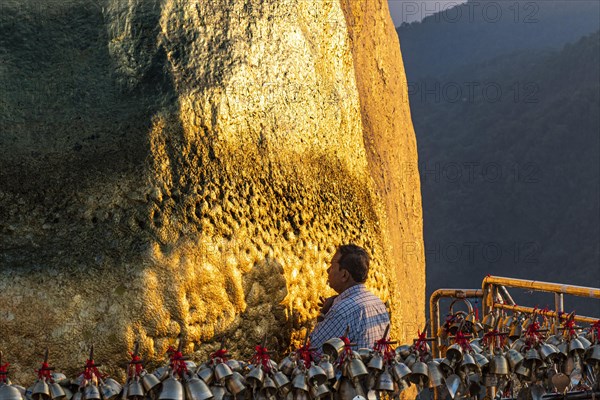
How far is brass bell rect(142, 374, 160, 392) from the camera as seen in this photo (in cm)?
278

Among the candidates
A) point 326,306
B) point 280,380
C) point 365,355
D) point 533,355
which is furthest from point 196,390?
point 533,355

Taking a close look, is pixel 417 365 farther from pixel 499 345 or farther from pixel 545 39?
pixel 545 39

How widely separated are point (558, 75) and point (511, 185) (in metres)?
5.92

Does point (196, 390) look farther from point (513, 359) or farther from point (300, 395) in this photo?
point (513, 359)

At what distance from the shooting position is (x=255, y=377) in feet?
9.53

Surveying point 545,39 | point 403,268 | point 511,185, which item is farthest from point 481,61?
point 403,268

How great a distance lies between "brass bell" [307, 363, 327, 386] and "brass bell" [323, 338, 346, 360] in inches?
5.2

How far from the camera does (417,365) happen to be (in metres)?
3.13

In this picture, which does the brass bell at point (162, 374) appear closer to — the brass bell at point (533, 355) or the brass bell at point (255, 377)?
the brass bell at point (255, 377)

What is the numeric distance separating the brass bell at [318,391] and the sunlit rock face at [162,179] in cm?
80

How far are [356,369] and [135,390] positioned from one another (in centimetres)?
73

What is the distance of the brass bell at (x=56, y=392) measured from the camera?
2.72 meters

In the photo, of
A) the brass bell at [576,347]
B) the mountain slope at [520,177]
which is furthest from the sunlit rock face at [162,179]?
the mountain slope at [520,177]

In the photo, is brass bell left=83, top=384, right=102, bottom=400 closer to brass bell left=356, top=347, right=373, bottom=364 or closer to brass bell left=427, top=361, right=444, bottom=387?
brass bell left=356, top=347, right=373, bottom=364
